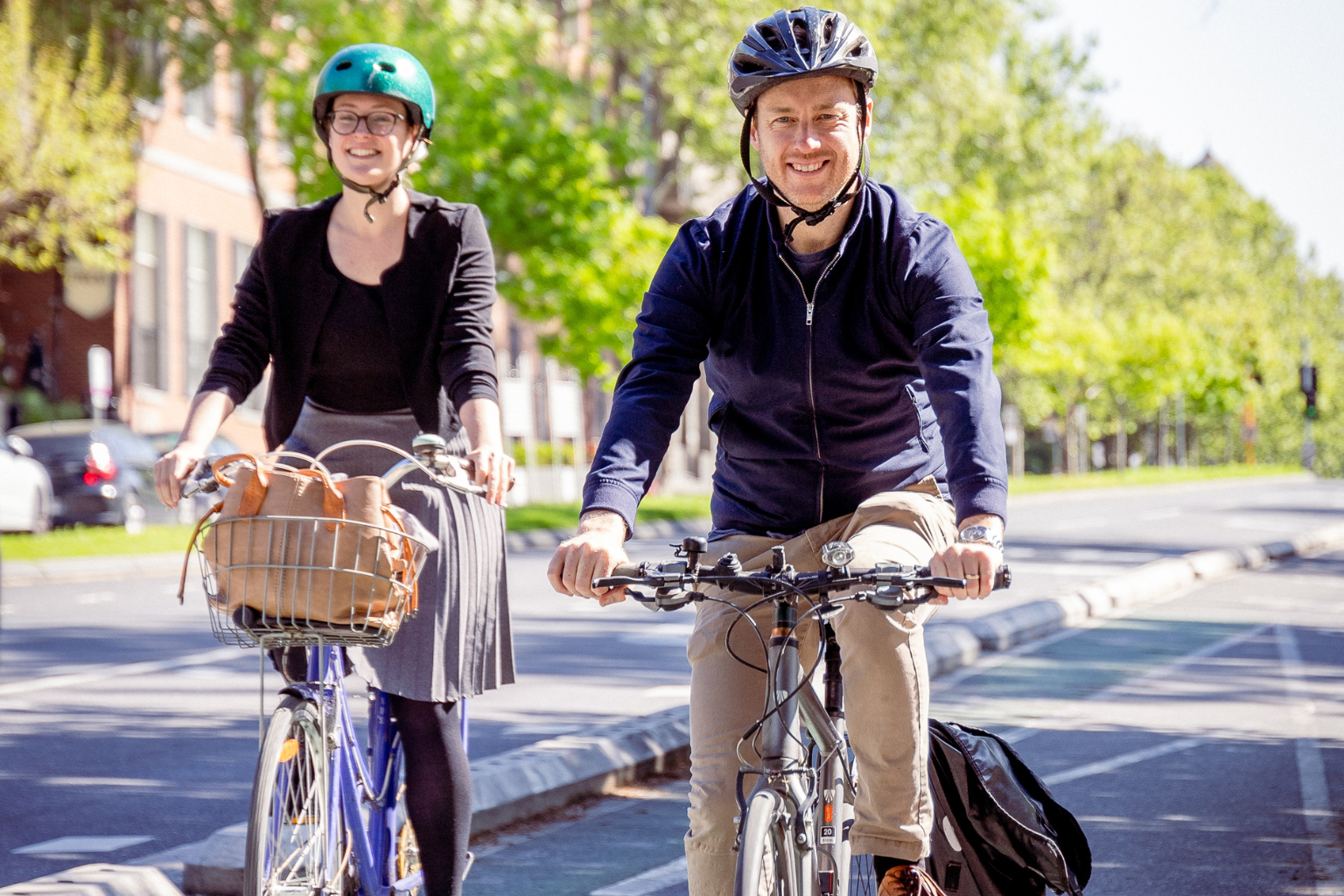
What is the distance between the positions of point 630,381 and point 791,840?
2.89ft

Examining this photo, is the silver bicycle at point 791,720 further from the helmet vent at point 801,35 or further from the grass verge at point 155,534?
the grass verge at point 155,534

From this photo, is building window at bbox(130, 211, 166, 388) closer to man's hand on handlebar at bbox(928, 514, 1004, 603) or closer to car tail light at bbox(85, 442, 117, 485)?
car tail light at bbox(85, 442, 117, 485)

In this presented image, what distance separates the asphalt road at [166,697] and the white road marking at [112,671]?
1cm

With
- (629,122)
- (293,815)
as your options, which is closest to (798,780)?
(293,815)

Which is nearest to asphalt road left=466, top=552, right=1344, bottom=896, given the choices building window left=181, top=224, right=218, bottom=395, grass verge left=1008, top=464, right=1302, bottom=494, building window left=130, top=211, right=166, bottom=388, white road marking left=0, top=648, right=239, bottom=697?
white road marking left=0, top=648, right=239, bottom=697

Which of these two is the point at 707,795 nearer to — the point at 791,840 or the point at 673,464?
the point at 791,840

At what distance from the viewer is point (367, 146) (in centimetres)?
379

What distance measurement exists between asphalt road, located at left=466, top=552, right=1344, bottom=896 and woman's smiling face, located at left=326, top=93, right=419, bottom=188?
71.6 inches

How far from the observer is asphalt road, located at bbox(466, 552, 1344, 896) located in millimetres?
5188

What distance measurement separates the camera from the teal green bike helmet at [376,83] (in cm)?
372

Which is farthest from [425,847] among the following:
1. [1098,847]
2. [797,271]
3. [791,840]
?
[1098,847]

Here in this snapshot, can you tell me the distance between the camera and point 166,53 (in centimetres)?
2786

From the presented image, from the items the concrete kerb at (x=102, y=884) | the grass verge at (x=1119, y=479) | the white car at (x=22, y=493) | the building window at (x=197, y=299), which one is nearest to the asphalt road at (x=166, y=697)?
the concrete kerb at (x=102, y=884)

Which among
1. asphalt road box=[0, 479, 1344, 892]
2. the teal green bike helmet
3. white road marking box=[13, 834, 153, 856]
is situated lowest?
white road marking box=[13, 834, 153, 856]
